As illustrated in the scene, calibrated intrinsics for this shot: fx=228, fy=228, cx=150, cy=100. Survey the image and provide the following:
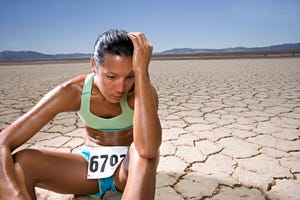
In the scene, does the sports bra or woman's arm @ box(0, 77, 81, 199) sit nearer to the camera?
woman's arm @ box(0, 77, 81, 199)

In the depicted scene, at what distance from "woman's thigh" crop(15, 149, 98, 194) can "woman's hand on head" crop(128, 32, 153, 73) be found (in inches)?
20.8

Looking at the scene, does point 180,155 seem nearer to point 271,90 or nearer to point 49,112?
point 49,112

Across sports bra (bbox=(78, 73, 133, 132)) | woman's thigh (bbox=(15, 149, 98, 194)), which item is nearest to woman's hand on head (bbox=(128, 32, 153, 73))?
sports bra (bbox=(78, 73, 133, 132))

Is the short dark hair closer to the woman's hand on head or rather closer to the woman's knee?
the woman's hand on head

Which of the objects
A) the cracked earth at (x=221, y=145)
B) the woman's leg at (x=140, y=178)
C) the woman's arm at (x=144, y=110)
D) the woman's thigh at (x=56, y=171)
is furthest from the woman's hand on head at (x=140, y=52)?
the cracked earth at (x=221, y=145)

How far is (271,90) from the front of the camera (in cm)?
403

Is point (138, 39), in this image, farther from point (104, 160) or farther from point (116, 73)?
point (104, 160)

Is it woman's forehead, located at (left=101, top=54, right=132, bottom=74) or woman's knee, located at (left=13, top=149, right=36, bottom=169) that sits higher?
woman's forehead, located at (left=101, top=54, right=132, bottom=74)

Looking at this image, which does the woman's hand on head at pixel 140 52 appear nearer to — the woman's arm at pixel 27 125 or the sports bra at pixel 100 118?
the sports bra at pixel 100 118

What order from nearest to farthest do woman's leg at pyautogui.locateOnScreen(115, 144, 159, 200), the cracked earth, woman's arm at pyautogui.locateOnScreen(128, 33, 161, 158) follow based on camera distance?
woman's leg at pyautogui.locateOnScreen(115, 144, 159, 200), woman's arm at pyautogui.locateOnScreen(128, 33, 161, 158), the cracked earth

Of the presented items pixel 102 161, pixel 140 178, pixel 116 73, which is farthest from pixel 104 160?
pixel 116 73

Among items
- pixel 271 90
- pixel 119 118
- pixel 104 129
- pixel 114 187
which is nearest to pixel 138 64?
pixel 119 118

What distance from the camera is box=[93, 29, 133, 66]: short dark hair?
3.17 feet

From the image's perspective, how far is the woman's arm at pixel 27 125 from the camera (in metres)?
0.83
